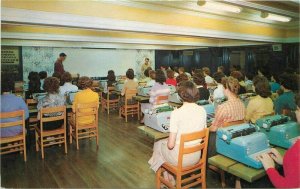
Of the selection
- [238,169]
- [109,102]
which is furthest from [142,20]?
[109,102]

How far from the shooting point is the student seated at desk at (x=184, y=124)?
2.23m

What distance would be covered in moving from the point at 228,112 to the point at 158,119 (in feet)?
2.79

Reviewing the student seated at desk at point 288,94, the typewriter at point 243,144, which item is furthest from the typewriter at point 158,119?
the student seated at desk at point 288,94

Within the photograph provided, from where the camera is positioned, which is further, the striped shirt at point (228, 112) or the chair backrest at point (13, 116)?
the chair backrest at point (13, 116)

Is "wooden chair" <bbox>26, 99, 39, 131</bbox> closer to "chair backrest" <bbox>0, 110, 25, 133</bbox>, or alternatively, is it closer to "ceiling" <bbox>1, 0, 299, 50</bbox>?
"chair backrest" <bbox>0, 110, 25, 133</bbox>

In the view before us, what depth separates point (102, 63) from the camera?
9891 mm

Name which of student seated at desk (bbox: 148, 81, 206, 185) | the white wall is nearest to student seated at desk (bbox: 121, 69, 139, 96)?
student seated at desk (bbox: 148, 81, 206, 185)

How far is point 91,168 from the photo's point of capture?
3.37 m

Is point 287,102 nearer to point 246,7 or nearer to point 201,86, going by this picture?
point 201,86

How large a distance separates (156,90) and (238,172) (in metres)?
3.09

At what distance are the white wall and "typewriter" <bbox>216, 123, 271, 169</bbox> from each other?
799 cm

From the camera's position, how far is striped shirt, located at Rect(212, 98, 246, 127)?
2789mm

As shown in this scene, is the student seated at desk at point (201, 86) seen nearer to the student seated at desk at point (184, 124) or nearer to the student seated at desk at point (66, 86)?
the student seated at desk at point (184, 124)

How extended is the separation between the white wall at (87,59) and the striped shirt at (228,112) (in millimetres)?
7605
